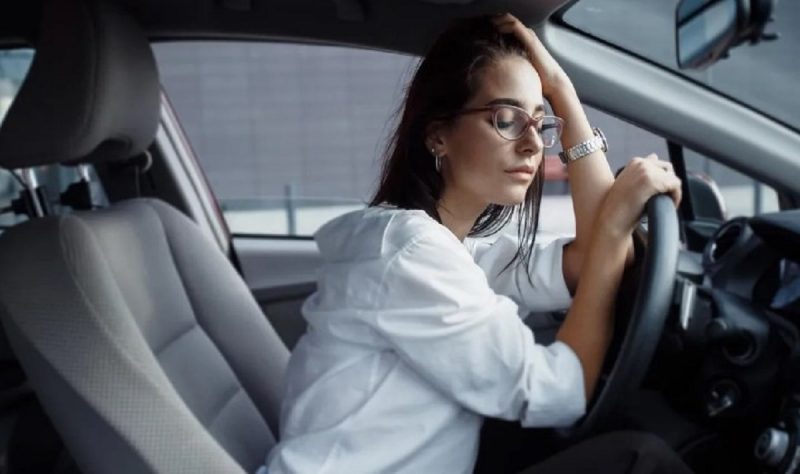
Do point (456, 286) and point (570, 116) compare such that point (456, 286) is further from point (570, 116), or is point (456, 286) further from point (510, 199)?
point (570, 116)

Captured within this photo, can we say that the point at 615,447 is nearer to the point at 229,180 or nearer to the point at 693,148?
the point at 693,148

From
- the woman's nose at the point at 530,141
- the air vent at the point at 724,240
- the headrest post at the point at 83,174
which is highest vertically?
the woman's nose at the point at 530,141

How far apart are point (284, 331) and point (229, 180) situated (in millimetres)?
1806

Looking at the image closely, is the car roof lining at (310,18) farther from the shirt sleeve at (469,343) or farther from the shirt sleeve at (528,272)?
the shirt sleeve at (469,343)

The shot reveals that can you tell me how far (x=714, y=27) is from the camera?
4.29ft

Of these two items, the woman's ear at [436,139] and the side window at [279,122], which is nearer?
the woman's ear at [436,139]

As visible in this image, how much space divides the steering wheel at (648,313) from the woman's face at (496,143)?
18cm

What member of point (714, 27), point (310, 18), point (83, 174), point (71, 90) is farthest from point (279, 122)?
point (714, 27)

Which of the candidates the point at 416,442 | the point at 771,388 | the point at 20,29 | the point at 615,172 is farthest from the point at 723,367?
the point at 20,29

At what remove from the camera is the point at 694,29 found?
137cm

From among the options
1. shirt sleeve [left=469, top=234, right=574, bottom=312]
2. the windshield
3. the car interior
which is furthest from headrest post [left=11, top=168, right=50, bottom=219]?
the windshield

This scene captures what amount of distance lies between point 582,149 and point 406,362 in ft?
1.27

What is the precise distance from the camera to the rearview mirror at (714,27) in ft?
4.12

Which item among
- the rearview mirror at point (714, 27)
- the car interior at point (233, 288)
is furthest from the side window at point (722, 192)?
the rearview mirror at point (714, 27)
